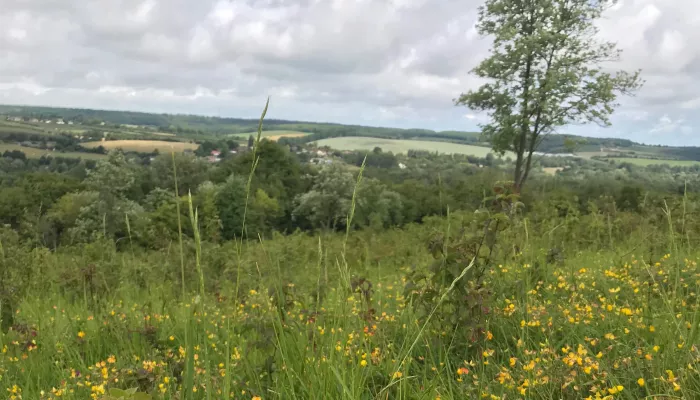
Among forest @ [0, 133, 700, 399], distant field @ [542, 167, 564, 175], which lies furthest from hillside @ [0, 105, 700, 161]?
forest @ [0, 133, 700, 399]

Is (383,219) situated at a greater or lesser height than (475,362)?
lesser

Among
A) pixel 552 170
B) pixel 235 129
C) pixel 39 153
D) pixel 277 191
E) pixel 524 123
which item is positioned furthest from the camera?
pixel 235 129

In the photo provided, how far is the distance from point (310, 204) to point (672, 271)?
115ft

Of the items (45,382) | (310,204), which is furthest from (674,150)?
(45,382)

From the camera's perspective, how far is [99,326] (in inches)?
134

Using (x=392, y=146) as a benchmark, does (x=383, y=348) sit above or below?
below

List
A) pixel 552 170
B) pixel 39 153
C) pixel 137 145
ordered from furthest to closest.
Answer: pixel 137 145
pixel 39 153
pixel 552 170

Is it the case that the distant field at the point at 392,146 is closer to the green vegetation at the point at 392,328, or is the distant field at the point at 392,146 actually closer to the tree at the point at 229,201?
the tree at the point at 229,201

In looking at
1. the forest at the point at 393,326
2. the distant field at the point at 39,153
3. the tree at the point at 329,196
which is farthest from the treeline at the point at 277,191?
the forest at the point at 393,326

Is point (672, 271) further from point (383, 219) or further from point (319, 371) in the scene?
point (383, 219)

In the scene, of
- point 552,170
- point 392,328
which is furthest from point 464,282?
point 552,170

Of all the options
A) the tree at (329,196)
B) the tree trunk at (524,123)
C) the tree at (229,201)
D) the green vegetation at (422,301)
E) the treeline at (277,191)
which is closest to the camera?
the green vegetation at (422,301)

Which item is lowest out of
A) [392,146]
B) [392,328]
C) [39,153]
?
[39,153]

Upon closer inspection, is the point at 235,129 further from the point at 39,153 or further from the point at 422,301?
the point at 422,301
